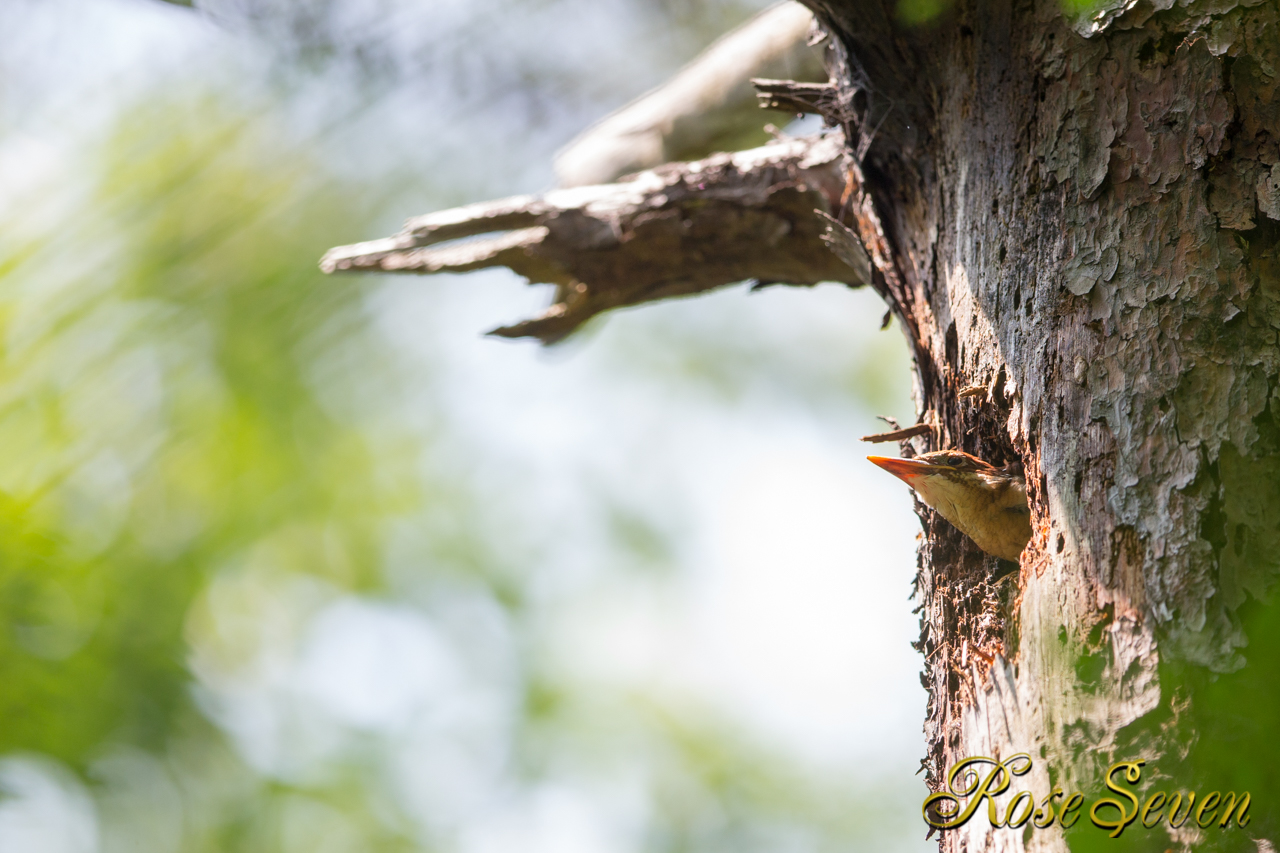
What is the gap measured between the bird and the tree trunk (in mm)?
69

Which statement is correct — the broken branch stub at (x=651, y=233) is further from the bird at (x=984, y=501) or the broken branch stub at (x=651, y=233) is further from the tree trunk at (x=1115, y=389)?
the bird at (x=984, y=501)

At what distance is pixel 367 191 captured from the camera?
321 centimetres

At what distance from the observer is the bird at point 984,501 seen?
1.68 metres

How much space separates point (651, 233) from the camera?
2.80m

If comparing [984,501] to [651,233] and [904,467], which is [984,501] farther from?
[651,233]

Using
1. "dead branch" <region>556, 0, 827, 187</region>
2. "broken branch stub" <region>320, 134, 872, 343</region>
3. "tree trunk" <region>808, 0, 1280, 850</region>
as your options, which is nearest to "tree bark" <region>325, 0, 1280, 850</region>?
"tree trunk" <region>808, 0, 1280, 850</region>

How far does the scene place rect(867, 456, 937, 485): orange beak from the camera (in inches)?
71.1

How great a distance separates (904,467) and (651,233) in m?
1.37

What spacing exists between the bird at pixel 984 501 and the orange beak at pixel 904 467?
0.03 meters

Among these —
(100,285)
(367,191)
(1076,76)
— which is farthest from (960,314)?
(100,285)

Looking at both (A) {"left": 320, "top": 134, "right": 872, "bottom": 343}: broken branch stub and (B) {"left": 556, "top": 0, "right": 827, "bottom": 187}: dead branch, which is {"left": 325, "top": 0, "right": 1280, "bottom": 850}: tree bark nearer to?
(A) {"left": 320, "top": 134, "right": 872, "bottom": 343}: broken branch stub

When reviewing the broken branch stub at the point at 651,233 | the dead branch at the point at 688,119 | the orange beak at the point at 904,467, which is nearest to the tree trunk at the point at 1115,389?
the orange beak at the point at 904,467

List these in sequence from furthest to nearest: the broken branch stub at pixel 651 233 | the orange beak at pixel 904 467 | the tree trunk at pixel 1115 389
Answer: the broken branch stub at pixel 651 233 → the orange beak at pixel 904 467 → the tree trunk at pixel 1115 389

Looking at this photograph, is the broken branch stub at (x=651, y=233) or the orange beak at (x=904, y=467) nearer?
the orange beak at (x=904, y=467)
